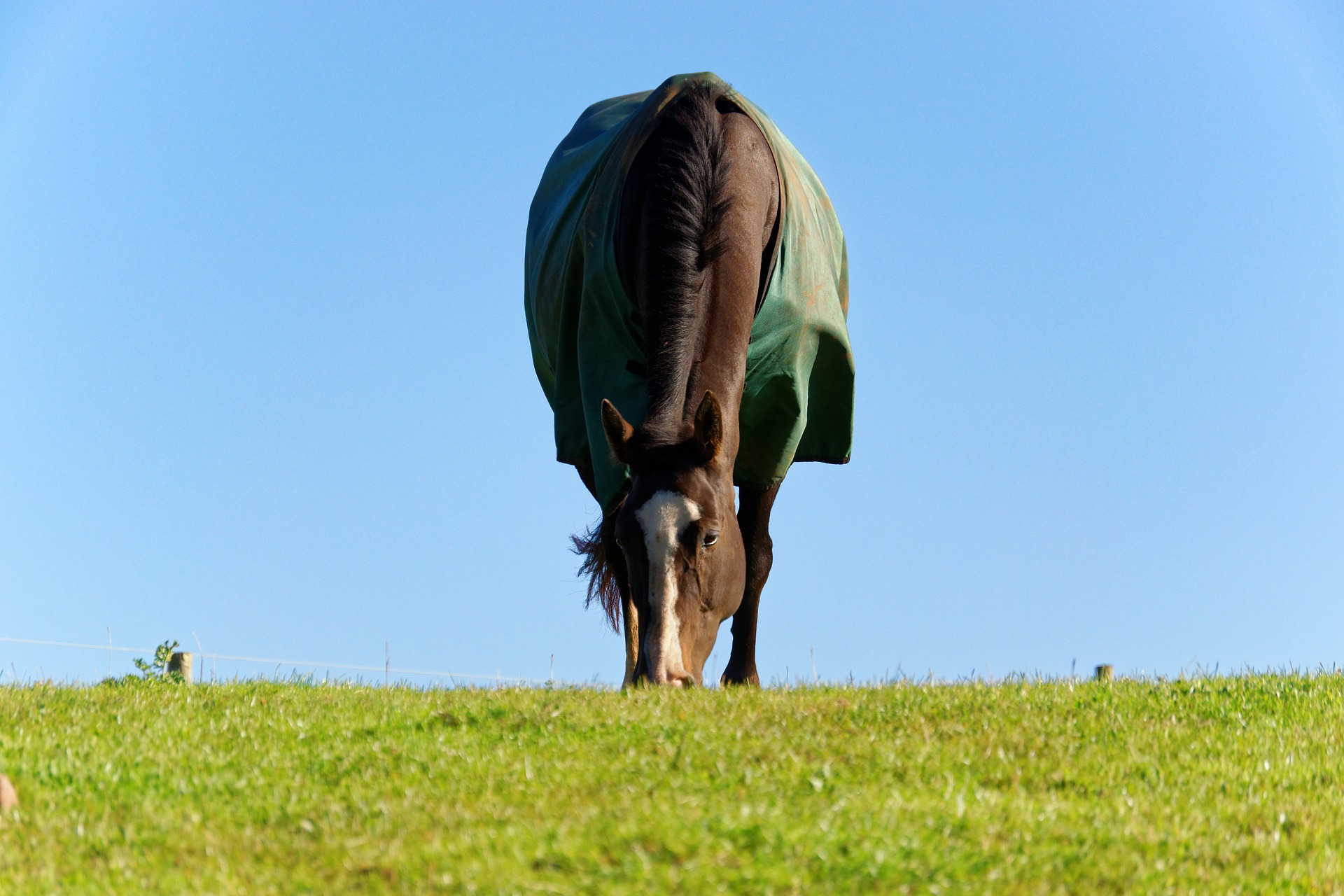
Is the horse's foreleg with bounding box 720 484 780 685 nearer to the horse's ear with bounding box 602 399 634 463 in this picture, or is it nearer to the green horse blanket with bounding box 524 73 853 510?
the green horse blanket with bounding box 524 73 853 510

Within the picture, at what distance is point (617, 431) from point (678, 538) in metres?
0.77

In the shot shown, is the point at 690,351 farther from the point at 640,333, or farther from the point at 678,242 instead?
the point at 640,333

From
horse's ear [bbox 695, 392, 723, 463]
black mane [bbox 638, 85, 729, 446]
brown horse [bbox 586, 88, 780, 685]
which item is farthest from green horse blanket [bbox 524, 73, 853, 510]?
horse's ear [bbox 695, 392, 723, 463]

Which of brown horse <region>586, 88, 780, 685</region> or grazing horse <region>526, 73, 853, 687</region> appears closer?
brown horse <region>586, 88, 780, 685</region>

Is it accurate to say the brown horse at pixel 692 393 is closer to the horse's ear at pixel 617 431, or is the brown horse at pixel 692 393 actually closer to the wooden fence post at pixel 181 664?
the horse's ear at pixel 617 431

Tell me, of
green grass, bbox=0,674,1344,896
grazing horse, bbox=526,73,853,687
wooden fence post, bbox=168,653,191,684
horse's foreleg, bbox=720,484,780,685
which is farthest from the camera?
wooden fence post, bbox=168,653,191,684

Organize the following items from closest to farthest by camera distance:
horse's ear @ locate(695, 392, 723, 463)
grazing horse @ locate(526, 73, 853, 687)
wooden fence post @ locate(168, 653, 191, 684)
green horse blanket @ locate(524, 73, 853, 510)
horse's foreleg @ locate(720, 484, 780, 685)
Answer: grazing horse @ locate(526, 73, 853, 687)
horse's ear @ locate(695, 392, 723, 463)
green horse blanket @ locate(524, 73, 853, 510)
horse's foreleg @ locate(720, 484, 780, 685)
wooden fence post @ locate(168, 653, 191, 684)

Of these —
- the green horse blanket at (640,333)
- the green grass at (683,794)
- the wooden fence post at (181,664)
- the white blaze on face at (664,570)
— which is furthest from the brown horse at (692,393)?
the wooden fence post at (181,664)

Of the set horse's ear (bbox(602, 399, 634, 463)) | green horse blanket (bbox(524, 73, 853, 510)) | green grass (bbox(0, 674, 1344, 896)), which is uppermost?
green horse blanket (bbox(524, 73, 853, 510))

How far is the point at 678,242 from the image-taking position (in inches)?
329

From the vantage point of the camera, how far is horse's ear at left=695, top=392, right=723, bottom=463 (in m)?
7.43

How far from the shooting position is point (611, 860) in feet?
13.5

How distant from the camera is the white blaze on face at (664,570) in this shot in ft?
23.2

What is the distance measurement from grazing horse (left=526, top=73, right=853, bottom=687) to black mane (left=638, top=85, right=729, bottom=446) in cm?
1
